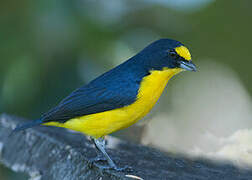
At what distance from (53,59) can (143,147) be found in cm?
164

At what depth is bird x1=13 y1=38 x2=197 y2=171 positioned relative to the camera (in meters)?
3.32

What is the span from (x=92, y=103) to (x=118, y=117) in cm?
30

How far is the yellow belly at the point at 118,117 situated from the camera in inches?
129

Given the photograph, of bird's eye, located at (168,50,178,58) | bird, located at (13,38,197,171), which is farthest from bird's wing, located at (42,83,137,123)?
bird's eye, located at (168,50,178,58)

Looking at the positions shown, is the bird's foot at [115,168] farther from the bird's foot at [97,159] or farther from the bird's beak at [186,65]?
the bird's beak at [186,65]

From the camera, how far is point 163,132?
5.64 metres

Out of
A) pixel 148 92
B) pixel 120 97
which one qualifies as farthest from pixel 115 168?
pixel 148 92

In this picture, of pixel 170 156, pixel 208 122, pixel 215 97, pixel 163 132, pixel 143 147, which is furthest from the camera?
pixel 215 97

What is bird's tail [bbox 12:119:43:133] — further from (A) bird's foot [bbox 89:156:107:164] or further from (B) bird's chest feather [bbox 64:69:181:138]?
(A) bird's foot [bbox 89:156:107:164]

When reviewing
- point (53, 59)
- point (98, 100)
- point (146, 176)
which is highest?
point (53, 59)

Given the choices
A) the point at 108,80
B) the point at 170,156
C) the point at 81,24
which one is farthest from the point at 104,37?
the point at 170,156

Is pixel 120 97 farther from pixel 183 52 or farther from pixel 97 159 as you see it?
pixel 183 52

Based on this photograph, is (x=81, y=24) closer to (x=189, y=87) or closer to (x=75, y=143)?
(x=75, y=143)

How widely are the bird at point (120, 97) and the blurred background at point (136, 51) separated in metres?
0.91
